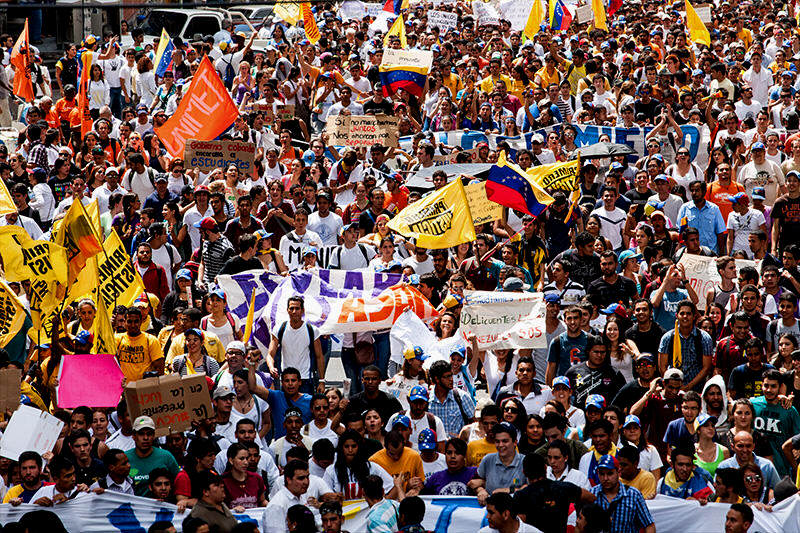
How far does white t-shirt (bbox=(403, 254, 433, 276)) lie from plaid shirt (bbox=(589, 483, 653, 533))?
460 cm

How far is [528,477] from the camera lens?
9.32 metres

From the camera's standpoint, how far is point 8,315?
11.8m

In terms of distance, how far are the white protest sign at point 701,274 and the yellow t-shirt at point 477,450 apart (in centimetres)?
313

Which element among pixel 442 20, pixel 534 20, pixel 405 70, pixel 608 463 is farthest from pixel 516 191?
pixel 442 20

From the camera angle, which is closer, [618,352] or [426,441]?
[426,441]

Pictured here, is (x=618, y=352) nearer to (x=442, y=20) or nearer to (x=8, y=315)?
(x=8, y=315)

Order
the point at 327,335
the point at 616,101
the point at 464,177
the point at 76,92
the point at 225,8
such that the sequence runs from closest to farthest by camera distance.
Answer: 1. the point at 327,335
2. the point at 464,177
3. the point at 616,101
4. the point at 76,92
5. the point at 225,8

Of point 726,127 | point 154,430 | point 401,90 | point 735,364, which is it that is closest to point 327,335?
point 154,430

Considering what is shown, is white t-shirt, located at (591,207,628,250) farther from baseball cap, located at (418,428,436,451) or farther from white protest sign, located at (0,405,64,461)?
white protest sign, located at (0,405,64,461)

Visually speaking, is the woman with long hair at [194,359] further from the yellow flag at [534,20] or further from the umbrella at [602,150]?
the yellow flag at [534,20]

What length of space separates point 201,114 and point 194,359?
247 inches

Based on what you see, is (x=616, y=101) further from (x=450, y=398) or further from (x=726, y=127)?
(x=450, y=398)

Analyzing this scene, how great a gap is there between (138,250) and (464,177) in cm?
360

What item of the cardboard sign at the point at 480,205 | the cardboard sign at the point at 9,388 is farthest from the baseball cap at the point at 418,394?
the cardboard sign at the point at 480,205
